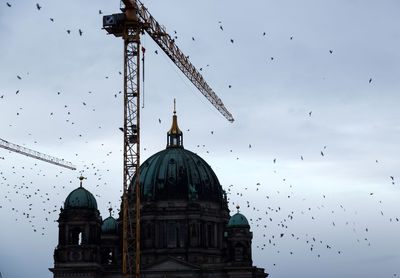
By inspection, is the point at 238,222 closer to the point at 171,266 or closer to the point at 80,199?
the point at 171,266

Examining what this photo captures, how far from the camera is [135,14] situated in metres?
110

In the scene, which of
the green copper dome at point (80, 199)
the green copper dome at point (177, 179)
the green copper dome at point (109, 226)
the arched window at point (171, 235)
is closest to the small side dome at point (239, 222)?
the green copper dome at point (177, 179)

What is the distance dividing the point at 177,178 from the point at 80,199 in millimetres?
21690

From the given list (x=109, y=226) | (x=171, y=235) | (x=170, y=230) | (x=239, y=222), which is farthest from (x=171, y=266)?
(x=109, y=226)

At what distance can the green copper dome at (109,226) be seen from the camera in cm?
14575

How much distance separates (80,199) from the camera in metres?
134

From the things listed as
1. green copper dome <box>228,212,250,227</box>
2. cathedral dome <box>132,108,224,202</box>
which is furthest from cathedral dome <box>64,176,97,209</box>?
green copper dome <box>228,212,250,227</box>

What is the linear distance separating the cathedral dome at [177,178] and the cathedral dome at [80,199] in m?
13.0

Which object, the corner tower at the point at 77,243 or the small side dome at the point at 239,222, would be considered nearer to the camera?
the corner tower at the point at 77,243

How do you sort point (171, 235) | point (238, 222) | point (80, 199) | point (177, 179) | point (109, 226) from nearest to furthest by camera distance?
point (80, 199) → point (238, 222) → point (171, 235) → point (109, 226) → point (177, 179)

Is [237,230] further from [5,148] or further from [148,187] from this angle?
[5,148]

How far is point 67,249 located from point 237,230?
3059cm


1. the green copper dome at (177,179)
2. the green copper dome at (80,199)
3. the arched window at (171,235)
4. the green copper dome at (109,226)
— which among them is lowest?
the arched window at (171,235)

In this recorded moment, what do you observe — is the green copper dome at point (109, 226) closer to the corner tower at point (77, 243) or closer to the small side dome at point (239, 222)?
the corner tower at point (77, 243)
